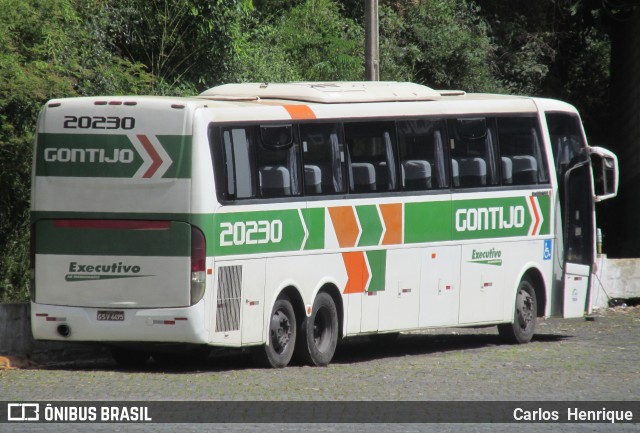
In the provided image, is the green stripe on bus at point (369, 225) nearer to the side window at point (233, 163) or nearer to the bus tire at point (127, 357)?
the side window at point (233, 163)

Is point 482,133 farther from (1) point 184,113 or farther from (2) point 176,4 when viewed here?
(2) point 176,4

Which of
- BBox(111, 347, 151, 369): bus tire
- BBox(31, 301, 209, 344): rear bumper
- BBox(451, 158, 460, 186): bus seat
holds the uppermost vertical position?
BBox(451, 158, 460, 186): bus seat

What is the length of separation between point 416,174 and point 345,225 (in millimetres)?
1537

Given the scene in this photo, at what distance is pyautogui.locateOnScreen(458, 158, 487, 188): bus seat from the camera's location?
61.4 ft

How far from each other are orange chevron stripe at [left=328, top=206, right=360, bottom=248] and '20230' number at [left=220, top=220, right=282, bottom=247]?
109 centimetres

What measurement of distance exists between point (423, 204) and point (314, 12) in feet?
50.0

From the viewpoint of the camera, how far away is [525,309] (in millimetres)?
20234

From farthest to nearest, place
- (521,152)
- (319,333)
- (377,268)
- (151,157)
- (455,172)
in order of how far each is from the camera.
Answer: (521,152)
(455,172)
(377,268)
(319,333)
(151,157)

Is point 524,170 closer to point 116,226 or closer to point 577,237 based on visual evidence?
point 577,237

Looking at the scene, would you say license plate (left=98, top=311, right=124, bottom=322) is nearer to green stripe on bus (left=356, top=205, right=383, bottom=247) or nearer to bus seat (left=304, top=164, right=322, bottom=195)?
bus seat (left=304, top=164, right=322, bottom=195)

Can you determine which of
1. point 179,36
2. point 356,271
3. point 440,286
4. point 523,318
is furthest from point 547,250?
point 179,36

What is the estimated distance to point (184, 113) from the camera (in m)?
14.9

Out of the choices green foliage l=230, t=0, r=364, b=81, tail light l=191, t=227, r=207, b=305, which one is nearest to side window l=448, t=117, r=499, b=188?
tail light l=191, t=227, r=207, b=305

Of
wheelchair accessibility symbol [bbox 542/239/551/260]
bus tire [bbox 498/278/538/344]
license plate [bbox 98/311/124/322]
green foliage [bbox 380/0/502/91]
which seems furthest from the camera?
green foliage [bbox 380/0/502/91]
